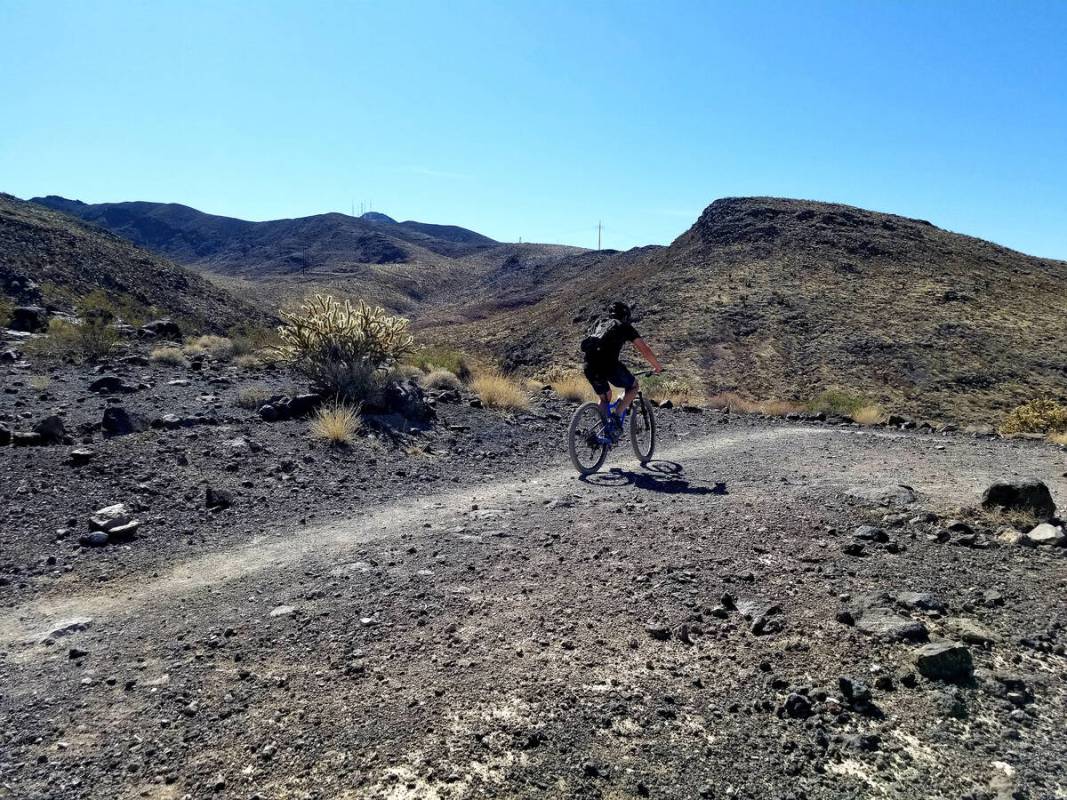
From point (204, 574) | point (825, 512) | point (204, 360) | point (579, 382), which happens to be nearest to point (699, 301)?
point (579, 382)

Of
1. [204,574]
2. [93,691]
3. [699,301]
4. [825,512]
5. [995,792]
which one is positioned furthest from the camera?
[699,301]

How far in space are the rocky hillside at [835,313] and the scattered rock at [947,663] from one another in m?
18.4

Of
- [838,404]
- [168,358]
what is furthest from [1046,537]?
[168,358]

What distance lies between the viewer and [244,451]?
7938 millimetres

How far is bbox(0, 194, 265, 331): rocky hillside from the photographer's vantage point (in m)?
21.5

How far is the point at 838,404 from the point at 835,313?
10.9m

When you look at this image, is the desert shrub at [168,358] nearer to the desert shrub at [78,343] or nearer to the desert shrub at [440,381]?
the desert shrub at [78,343]

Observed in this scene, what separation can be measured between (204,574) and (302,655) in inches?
68.1

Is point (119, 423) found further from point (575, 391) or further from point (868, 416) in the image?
point (868, 416)

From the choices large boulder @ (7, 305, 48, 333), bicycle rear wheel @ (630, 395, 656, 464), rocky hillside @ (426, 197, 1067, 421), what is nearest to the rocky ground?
bicycle rear wheel @ (630, 395, 656, 464)

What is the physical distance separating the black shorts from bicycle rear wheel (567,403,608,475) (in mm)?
280

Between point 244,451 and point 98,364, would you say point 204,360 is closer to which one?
point 98,364

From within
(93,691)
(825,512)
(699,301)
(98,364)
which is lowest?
(93,691)

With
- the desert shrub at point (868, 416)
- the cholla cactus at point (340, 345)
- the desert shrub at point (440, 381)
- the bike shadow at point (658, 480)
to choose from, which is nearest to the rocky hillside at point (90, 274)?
the desert shrub at point (440, 381)
